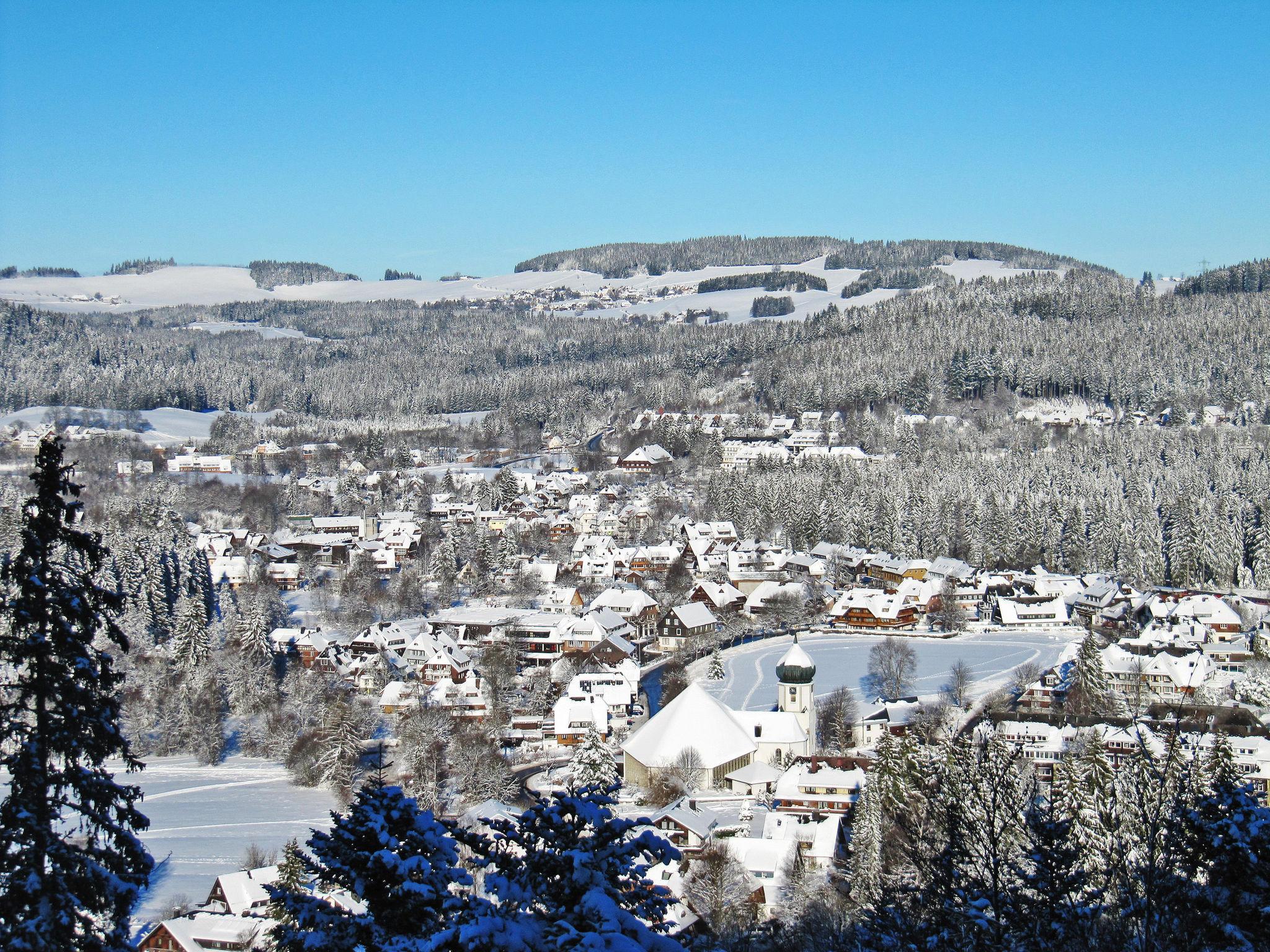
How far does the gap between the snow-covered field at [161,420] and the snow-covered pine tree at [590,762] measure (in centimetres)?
8496

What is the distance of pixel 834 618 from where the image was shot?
42.2 metres

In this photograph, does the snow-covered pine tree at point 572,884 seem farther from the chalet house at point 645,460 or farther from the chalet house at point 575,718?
the chalet house at point 645,460

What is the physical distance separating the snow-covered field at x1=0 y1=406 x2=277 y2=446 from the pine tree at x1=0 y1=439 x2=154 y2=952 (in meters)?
97.4

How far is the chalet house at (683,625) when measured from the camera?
41.3m

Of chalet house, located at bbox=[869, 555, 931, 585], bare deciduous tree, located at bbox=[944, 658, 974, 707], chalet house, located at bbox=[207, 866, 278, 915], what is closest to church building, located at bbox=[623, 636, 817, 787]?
bare deciduous tree, located at bbox=[944, 658, 974, 707]

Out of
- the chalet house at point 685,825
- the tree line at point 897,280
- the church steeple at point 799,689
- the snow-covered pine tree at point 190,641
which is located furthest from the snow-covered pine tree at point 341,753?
the tree line at point 897,280

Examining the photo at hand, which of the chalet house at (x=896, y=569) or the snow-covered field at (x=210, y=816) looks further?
the chalet house at (x=896, y=569)

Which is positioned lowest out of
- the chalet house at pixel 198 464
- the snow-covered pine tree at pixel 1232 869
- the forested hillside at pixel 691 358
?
the chalet house at pixel 198 464

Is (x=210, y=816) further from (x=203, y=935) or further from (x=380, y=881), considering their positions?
(x=380, y=881)

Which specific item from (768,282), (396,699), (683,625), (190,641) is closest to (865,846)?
(396,699)

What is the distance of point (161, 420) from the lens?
361 ft

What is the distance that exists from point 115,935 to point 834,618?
3716 cm

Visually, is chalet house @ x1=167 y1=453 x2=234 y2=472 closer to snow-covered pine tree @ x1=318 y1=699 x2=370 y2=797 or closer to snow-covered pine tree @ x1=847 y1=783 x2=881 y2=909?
snow-covered pine tree @ x1=318 y1=699 x2=370 y2=797

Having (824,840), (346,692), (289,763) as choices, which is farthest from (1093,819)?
(346,692)
